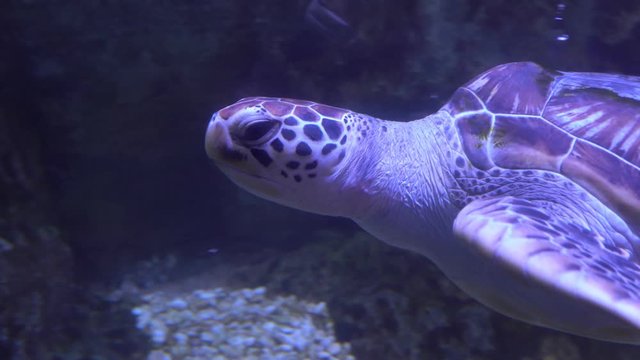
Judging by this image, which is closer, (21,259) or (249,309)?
(21,259)

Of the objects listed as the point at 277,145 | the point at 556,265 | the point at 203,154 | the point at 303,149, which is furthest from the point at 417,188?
the point at 203,154

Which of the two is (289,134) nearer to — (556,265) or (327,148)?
(327,148)

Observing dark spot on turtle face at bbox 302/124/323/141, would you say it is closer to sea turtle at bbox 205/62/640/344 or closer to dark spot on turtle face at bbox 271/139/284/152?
sea turtle at bbox 205/62/640/344

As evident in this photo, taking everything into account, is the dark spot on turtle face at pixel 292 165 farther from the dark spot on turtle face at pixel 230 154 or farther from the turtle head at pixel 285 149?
the dark spot on turtle face at pixel 230 154

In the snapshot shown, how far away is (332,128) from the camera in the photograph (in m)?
2.57

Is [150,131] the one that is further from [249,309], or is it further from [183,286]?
[249,309]

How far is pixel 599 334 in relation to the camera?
1.85m

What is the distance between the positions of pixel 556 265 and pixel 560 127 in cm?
97

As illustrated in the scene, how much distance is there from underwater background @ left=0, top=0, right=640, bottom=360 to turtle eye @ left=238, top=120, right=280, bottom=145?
4.30ft

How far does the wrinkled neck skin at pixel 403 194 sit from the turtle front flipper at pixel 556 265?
25cm

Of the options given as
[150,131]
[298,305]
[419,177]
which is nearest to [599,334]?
[419,177]

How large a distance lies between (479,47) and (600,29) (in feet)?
2.86

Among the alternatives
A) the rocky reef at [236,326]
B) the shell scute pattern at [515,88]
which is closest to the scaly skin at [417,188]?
the shell scute pattern at [515,88]

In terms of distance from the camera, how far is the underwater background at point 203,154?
3193mm
